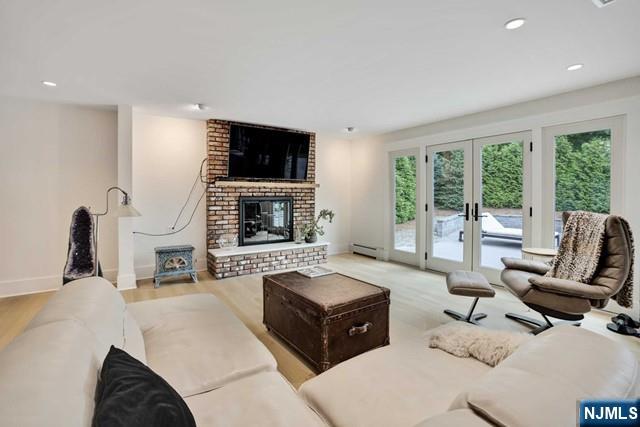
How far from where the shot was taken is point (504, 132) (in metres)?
3.99

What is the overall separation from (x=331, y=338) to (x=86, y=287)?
1408mm

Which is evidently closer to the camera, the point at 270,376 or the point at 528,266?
the point at 270,376

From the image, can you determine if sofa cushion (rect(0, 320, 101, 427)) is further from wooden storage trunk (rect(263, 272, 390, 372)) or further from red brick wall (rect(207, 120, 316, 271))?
red brick wall (rect(207, 120, 316, 271))

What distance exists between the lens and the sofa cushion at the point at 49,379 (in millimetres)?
577

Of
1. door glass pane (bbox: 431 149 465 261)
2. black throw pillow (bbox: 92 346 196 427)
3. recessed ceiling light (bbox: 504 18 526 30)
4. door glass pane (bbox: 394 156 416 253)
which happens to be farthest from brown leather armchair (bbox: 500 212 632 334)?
door glass pane (bbox: 394 156 416 253)

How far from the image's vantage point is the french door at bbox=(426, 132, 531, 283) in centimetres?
392

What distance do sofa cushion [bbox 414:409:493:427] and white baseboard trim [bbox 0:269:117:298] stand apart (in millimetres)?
4971

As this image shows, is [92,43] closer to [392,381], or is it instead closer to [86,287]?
[86,287]

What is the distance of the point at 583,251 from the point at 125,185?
499cm

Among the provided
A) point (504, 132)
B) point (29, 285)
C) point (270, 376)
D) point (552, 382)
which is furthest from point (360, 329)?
point (29, 285)

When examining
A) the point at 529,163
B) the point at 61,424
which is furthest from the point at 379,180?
the point at 61,424

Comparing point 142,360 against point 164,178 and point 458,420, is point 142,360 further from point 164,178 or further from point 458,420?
point 164,178

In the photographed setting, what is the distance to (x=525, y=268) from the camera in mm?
3035

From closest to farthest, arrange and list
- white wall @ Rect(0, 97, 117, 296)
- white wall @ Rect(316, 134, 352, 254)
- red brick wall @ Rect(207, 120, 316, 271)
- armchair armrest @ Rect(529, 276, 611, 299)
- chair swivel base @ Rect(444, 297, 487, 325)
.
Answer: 1. armchair armrest @ Rect(529, 276, 611, 299)
2. chair swivel base @ Rect(444, 297, 487, 325)
3. white wall @ Rect(0, 97, 117, 296)
4. red brick wall @ Rect(207, 120, 316, 271)
5. white wall @ Rect(316, 134, 352, 254)
